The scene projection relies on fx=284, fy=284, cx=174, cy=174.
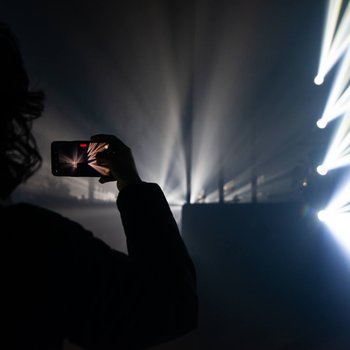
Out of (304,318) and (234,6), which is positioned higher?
(234,6)

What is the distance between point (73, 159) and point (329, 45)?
529 centimetres

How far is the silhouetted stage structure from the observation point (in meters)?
2.99

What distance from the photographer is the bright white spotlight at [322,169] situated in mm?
5004

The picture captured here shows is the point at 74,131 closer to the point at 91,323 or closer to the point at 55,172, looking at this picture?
the point at 55,172

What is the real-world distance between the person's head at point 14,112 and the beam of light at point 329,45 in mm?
5424

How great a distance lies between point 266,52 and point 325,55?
5.11 ft

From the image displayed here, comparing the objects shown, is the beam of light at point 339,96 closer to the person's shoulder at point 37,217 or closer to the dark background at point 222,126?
the dark background at point 222,126

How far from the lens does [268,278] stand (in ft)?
12.1

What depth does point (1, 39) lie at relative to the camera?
1.48 feet

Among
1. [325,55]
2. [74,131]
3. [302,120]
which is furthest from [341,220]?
[302,120]

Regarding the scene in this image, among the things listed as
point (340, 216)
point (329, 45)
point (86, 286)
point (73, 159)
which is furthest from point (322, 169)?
point (86, 286)

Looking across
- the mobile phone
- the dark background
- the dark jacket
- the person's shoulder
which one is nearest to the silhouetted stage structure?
the dark background

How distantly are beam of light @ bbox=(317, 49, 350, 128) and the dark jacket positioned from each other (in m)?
5.44

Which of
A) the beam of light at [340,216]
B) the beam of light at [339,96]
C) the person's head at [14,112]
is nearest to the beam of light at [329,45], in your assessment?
the beam of light at [339,96]
